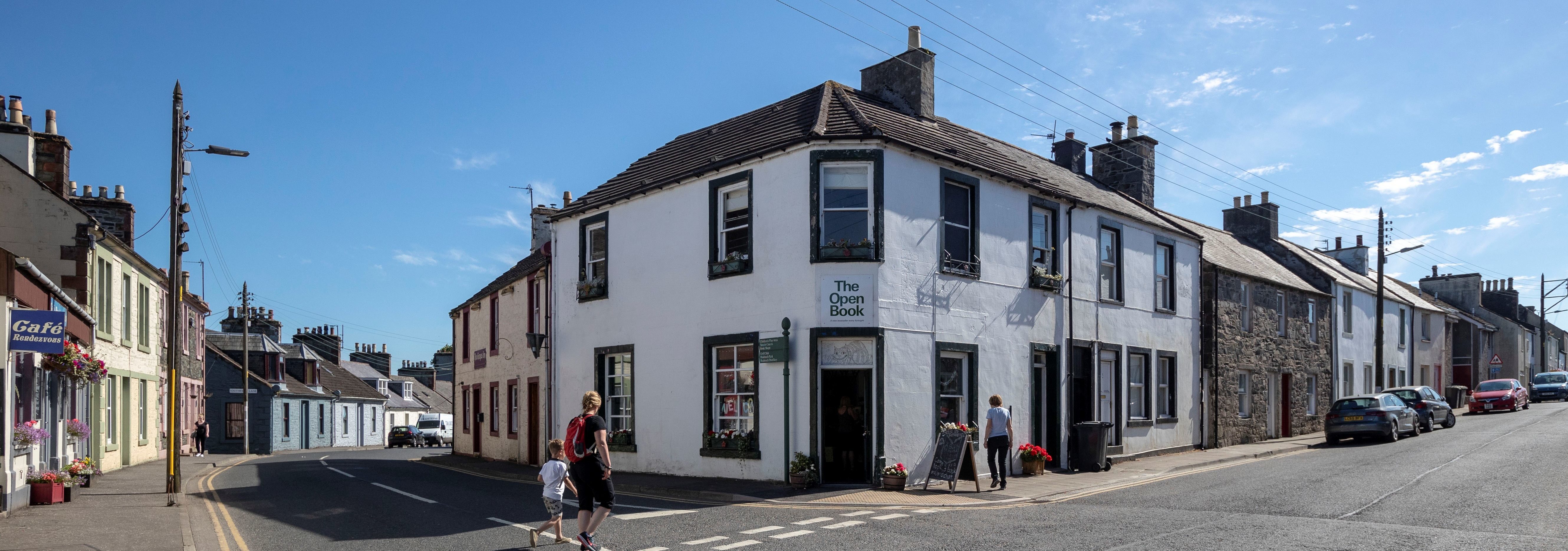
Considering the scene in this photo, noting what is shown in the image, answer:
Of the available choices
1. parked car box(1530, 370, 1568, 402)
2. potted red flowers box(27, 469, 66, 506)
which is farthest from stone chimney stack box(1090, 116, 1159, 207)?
parked car box(1530, 370, 1568, 402)

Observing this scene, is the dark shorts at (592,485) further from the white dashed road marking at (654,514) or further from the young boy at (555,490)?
the white dashed road marking at (654,514)

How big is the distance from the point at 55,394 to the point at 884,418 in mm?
13906

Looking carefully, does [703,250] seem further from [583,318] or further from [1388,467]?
[1388,467]

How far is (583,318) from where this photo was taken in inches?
856

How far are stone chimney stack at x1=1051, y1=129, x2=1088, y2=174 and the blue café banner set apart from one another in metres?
22.3

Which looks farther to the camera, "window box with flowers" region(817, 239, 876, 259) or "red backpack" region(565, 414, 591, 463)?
"window box with flowers" region(817, 239, 876, 259)

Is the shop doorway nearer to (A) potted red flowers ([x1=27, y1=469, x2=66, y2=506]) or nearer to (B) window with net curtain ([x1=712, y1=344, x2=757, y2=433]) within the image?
(B) window with net curtain ([x1=712, y1=344, x2=757, y2=433])

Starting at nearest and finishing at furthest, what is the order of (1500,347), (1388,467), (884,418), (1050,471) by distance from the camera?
(884,418)
(1388,467)
(1050,471)
(1500,347)

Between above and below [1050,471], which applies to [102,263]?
above

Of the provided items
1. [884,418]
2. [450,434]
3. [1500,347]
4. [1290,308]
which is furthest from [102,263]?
[1500,347]

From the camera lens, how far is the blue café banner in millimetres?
12062

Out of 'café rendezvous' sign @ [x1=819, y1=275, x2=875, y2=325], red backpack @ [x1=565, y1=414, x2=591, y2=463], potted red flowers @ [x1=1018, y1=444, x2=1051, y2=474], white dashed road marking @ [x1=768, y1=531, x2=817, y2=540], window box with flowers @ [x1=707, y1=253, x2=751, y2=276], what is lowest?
→ potted red flowers @ [x1=1018, y1=444, x2=1051, y2=474]

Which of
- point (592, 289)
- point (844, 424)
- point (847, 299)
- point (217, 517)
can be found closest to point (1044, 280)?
point (847, 299)

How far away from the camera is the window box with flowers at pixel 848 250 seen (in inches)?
630
